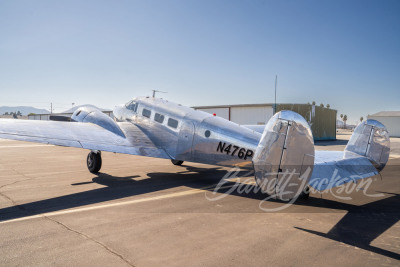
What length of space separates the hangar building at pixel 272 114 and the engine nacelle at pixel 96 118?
2485 cm

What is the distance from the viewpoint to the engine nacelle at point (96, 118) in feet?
40.4

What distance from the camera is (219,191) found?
9195mm

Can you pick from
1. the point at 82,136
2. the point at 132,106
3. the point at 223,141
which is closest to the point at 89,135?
the point at 82,136

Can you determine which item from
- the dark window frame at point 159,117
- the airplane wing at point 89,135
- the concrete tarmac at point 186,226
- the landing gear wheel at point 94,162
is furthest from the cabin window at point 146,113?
the concrete tarmac at point 186,226

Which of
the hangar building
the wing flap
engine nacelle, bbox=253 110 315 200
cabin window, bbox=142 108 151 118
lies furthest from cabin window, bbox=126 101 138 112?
the hangar building

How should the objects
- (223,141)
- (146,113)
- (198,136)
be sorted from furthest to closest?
(146,113) → (198,136) → (223,141)

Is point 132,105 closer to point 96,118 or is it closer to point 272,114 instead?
point 96,118

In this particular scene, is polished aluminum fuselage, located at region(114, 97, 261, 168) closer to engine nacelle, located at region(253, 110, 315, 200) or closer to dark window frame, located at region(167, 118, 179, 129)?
dark window frame, located at region(167, 118, 179, 129)

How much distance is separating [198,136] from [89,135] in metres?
4.44

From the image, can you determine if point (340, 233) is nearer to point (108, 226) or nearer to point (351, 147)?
point (351, 147)

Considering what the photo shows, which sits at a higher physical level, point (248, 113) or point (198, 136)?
point (248, 113)

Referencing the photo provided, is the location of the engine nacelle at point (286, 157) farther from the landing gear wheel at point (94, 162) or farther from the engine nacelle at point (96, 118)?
the landing gear wheel at point (94, 162)

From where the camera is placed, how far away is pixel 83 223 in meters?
5.82

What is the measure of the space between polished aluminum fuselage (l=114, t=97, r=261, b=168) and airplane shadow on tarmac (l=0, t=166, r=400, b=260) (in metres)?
1.17
